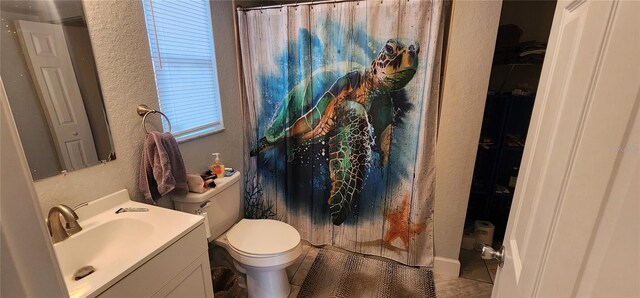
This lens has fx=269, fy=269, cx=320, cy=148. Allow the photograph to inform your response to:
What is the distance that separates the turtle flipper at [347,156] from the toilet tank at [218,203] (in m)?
0.71

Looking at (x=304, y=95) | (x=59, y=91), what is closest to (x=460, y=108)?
(x=304, y=95)

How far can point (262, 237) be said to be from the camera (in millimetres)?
1632

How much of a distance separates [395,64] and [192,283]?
1.59 meters

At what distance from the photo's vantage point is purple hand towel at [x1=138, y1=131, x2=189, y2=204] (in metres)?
1.32

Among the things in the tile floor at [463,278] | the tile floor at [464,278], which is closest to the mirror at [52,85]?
the tile floor at [463,278]

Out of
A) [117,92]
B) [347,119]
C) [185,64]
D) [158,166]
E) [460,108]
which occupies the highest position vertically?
[185,64]

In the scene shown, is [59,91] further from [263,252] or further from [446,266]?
[446,266]

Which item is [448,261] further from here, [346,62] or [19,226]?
[19,226]

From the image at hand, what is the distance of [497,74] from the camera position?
7.36 feet

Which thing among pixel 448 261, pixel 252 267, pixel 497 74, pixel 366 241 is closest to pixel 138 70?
pixel 252 267

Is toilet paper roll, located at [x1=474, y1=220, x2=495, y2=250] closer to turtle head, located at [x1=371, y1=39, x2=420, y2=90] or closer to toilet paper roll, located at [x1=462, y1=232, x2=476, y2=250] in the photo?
toilet paper roll, located at [x1=462, y1=232, x2=476, y2=250]

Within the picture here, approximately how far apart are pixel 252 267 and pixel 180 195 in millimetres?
566

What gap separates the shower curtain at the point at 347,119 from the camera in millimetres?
1664

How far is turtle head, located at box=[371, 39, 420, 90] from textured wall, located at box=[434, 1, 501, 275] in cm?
20
